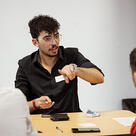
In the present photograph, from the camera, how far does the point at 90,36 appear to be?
14.7 feet

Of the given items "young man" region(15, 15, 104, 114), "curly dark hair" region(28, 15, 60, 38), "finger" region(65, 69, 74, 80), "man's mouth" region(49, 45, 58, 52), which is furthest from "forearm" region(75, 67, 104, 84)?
"curly dark hair" region(28, 15, 60, 38)

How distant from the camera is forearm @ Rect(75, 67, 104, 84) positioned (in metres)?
2.54

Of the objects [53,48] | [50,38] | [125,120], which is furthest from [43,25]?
[125,120]

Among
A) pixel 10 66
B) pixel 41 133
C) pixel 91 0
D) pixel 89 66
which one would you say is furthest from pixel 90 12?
pixel 41 133

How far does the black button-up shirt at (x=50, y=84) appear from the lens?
2676 mm

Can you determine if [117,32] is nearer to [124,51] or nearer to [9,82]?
[124,51]

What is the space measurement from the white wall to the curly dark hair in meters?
1.41

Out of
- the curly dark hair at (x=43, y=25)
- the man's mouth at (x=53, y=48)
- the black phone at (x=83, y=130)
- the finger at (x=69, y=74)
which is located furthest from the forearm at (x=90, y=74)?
the black phone at (x=83, y=130)

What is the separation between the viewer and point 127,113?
7.91 ft

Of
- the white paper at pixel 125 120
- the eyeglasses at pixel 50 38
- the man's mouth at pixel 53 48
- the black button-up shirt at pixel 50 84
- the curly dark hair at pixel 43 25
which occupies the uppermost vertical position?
the curly dark hair at pixel 43 25

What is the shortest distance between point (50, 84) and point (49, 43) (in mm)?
404

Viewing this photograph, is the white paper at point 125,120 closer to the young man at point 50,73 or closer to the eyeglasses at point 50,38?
the young man at point 50,73

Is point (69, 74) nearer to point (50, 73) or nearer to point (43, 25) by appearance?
point (50, 73)

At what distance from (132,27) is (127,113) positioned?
252cm
